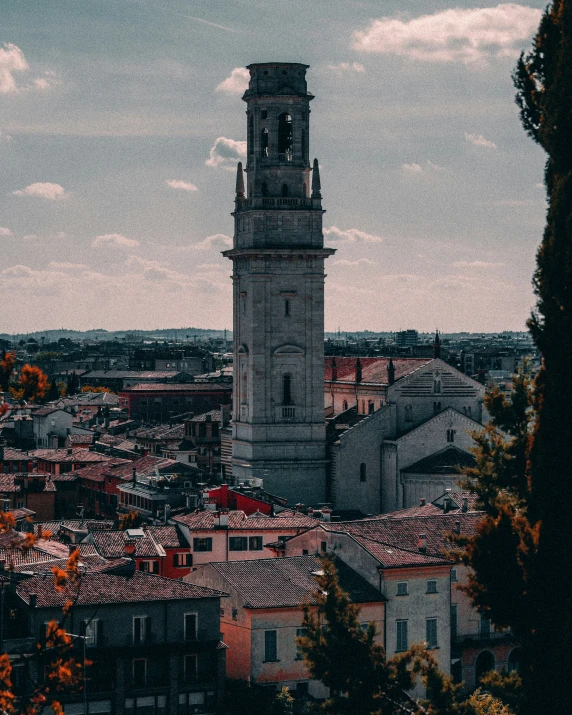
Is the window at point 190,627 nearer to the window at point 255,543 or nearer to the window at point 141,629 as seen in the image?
the window at point 141,629

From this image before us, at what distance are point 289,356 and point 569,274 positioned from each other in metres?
50.2

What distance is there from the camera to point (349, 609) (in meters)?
33.0

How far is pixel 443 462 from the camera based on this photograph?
74688 mm

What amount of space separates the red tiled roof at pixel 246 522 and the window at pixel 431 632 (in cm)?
914

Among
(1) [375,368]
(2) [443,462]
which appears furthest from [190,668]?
(1) [375,368]

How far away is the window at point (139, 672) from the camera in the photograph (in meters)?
43.0

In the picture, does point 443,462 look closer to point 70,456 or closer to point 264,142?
point 264,142

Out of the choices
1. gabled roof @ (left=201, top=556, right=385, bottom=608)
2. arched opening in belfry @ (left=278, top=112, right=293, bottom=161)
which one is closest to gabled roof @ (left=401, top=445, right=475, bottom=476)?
arched opening in belfry @ (left=278, top=112, right=293, bottom=161)

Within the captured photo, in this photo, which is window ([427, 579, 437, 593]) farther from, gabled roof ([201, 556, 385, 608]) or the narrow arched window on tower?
the narrow arched window on tower

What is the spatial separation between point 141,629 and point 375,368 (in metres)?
39.9

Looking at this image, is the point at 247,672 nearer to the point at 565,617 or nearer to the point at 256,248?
the point at 565,617

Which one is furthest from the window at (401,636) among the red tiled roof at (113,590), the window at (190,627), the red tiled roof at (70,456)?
the red tiled roof at (70,456)

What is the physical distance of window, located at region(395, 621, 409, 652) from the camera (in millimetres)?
47781

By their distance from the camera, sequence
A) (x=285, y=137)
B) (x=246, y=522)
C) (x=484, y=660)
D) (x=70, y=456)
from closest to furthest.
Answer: (x=484, y=660) → (x=246, y=522) → (x=285, y=137) → (x=70, y=456)
